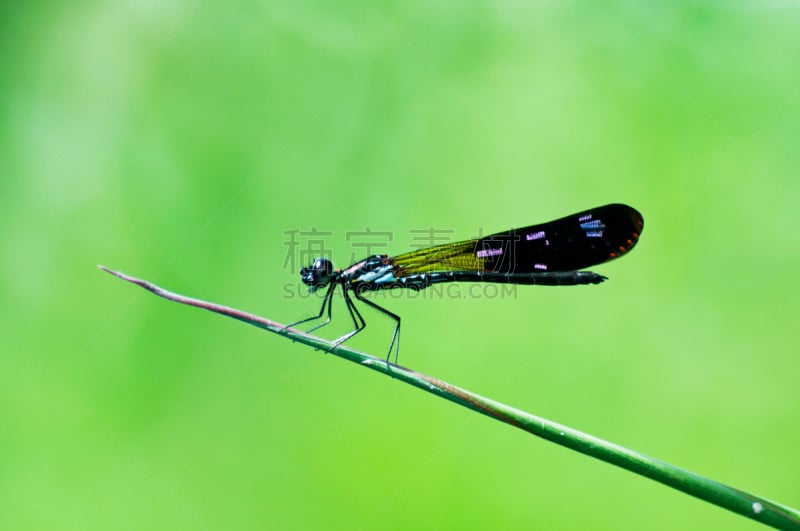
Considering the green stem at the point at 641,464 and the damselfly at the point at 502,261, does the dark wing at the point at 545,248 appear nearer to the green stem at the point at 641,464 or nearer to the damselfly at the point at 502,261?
the damselfly at the point at 502,261

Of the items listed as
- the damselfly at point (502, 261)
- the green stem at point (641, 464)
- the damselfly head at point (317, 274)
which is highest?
the damselfly at point (502, 261)

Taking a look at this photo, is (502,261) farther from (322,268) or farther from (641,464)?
(641,464)

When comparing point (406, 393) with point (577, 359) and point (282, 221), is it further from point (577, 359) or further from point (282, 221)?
point (282, 221)

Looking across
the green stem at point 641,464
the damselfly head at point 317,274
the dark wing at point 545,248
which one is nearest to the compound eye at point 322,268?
the damselfly head at point 317,274

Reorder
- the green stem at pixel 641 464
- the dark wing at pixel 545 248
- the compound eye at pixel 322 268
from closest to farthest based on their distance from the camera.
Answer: the green stem at pixel 641 464 → the dark wing at pixel 545 248 → the compound eye at pixel 322 268

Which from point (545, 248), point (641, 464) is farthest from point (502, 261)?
point (641, 464)

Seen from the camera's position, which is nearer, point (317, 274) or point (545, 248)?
point (545, 248)

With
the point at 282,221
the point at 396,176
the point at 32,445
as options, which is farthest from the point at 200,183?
the point at 32,445
